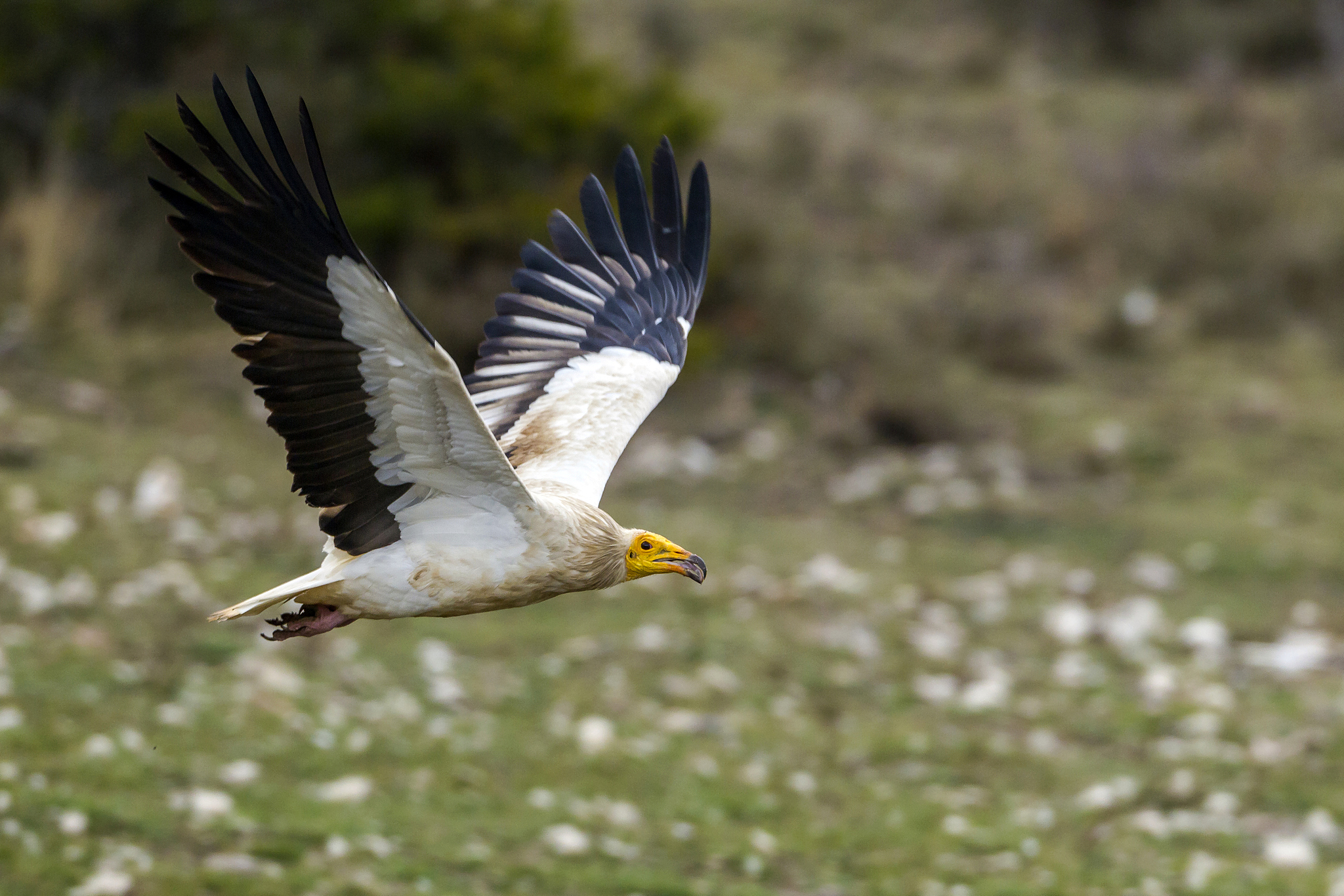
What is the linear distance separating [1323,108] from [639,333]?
15.0 metres

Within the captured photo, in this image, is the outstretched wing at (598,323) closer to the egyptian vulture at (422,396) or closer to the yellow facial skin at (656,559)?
the egyptian vulture at (422,396)

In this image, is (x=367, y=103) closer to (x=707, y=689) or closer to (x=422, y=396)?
(x=707, y=689)

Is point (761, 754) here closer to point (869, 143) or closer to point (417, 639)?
point (417, 639)

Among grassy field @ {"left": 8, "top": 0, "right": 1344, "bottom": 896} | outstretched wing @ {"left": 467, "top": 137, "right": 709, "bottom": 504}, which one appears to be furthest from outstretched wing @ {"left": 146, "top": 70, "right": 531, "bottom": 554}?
grassy field @ {"left": 8, "top": 0, "right": 1344, "bottom": 896}

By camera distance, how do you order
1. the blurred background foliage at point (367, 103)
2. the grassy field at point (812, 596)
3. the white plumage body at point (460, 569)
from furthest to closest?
the blurred background foliage at point (367, 103) → the grassy field at point (812, 596) → the white plumage body at point (460, 569)

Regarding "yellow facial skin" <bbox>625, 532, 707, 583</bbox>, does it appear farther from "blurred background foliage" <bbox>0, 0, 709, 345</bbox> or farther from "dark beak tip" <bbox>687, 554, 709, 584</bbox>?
"blurred background foliage" <bbox>0, 0, 709, 345</bbox>

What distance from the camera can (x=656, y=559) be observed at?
5.03 m

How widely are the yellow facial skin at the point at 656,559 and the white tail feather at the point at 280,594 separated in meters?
0.92

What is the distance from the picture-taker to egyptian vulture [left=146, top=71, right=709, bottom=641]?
4.05 metres

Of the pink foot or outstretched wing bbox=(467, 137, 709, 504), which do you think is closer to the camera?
the pink foot

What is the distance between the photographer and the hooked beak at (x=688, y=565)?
5.00 m

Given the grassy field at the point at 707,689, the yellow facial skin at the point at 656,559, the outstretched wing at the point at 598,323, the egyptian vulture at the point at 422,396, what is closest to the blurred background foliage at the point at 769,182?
the grassy field at the point at 707,689

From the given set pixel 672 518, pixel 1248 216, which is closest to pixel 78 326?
pixel 672 518

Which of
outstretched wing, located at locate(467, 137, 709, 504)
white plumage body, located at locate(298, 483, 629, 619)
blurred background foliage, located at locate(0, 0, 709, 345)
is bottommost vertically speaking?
white plumage body, located at locate(298, 483, 629, 619)
